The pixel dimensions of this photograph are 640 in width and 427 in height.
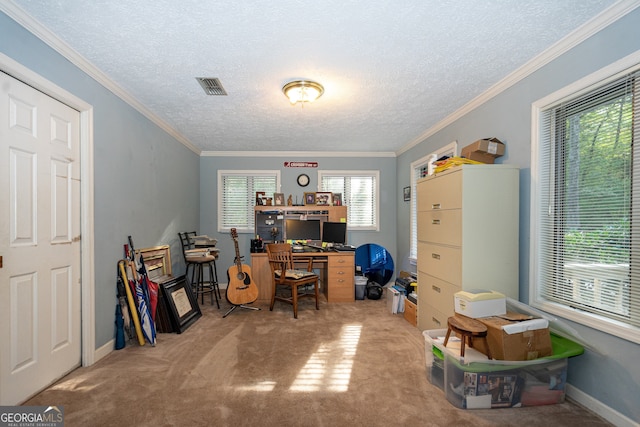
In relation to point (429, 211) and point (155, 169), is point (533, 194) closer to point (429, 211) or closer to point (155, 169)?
point (429, 211)

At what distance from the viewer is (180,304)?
3.50 meters

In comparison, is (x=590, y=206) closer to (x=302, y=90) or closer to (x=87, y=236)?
(x=302, y=90)

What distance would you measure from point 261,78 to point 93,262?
2.18m

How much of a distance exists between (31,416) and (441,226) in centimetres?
333

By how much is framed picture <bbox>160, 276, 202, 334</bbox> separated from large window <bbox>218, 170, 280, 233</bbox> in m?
1.99

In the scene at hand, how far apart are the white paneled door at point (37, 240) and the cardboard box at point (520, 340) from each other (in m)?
3.12

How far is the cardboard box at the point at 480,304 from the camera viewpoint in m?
2.18

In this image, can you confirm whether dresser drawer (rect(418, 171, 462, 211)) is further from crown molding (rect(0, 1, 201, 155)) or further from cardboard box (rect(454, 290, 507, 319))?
crown molding (rect(0, 1, 201, 155))

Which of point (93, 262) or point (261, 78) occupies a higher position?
point (261, 78)

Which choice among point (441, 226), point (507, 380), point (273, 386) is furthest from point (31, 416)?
point (441, 226)

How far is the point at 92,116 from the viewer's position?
2580 millimetres

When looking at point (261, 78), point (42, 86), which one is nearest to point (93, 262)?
point (42, 86)

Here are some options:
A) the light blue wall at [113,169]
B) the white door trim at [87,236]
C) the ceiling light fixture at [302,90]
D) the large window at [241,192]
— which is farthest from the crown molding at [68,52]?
the large window at [241,192]

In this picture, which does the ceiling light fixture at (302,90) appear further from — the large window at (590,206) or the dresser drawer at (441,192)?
the large window at (590,206)
